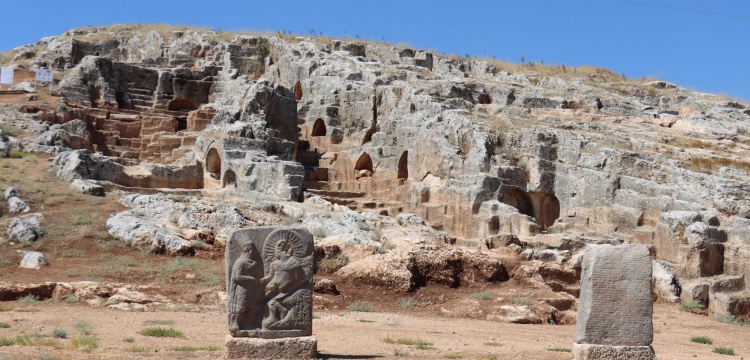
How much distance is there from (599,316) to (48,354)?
6.45 meters

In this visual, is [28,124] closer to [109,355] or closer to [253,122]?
[253,122]

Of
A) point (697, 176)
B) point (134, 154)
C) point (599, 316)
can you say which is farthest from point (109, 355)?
point (134, 154)

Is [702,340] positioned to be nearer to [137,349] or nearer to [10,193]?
[137,349]

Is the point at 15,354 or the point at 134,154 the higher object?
the point at 134,154

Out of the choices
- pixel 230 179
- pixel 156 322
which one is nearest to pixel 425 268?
pixel 156 322

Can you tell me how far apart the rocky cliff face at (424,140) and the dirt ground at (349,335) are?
6.88 meters

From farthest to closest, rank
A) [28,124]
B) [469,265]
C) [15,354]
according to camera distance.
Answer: [28,124] < [469,265] < [15,354]

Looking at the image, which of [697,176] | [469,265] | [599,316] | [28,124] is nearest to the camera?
[599,316]

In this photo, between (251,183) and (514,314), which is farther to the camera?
(251,183)

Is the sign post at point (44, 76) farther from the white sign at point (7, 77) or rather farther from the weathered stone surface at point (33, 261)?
the weathered stone surface at point (33, 261)

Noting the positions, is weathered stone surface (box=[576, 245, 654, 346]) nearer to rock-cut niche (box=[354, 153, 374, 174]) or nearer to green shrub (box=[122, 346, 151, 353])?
green shrub (box=[122, 346, 151, 353])

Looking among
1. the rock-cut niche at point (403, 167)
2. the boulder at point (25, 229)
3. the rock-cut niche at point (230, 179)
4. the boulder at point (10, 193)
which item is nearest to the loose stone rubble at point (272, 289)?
the boulder at point (25, 229)

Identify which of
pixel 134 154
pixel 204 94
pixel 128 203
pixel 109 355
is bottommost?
pixel 109 355

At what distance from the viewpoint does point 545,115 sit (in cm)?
3428
